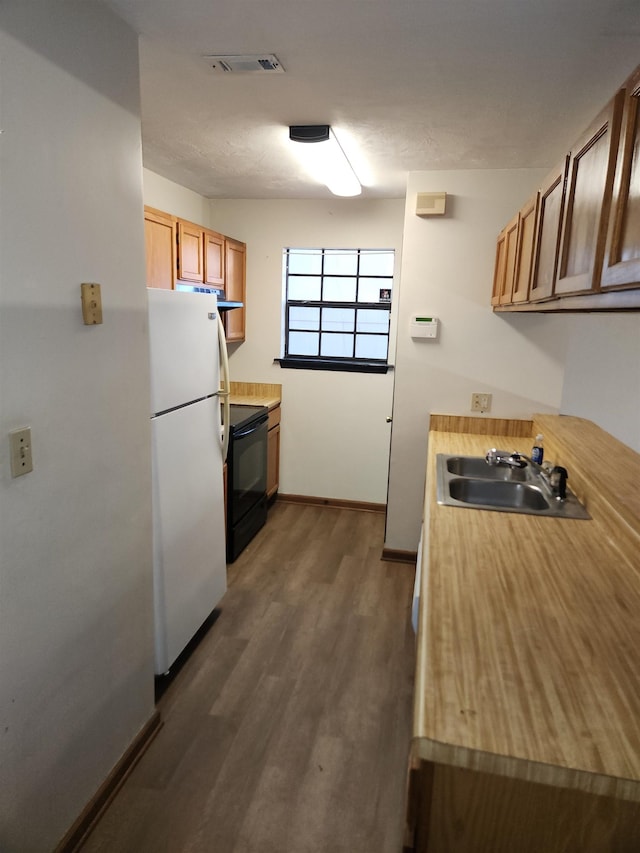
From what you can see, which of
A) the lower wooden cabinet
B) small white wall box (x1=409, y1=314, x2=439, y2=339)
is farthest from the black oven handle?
the lower wooden cabinet

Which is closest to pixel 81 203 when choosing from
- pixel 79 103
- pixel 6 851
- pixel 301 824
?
pixel 79 103

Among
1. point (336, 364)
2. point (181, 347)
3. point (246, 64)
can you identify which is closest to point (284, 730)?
point (181, 347)

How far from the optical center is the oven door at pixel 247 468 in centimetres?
324

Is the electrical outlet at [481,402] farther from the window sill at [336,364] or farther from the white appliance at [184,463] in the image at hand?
the white appliance at [184,463]

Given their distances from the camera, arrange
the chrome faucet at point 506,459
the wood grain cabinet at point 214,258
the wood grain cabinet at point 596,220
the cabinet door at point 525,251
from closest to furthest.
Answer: the wood grain cabinet at point 596,220 → the cabinet door at point 525,251 → the chrome faucet at point 506,459 → the wood grain cabinet at point 214,258

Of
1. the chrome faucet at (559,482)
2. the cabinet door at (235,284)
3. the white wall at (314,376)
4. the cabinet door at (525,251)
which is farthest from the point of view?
the white wall at (314,376)

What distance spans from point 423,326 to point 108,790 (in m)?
2.67

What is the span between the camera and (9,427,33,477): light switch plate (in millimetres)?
1227

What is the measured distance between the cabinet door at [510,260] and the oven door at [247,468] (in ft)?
5.67

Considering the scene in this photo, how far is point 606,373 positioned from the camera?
261 centimetres

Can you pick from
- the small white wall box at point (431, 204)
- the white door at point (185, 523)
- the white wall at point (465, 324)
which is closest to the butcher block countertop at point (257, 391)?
the white wall at point (465, 324)

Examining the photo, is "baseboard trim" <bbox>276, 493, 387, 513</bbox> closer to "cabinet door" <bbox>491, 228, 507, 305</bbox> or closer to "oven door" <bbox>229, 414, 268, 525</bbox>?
"oven door" <bbox>229, 414, 268, 525</bbox>

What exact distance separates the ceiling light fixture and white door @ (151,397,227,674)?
1.30 meters

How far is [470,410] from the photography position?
10.6ft
